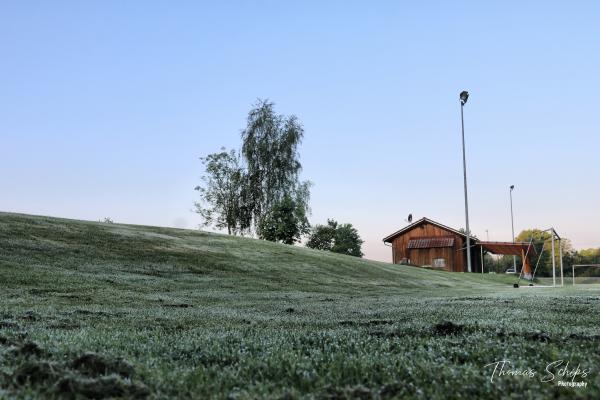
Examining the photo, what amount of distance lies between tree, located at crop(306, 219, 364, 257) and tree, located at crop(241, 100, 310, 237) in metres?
22.8

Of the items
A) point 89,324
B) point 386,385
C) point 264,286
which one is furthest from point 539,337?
point 264,286

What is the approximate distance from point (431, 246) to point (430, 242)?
2.29 feet

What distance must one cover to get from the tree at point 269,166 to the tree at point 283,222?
1.93 m

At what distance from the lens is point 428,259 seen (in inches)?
2783

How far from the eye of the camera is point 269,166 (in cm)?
6812

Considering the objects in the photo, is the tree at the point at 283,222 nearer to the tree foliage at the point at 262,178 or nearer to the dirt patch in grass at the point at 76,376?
the tree foliage at the point at 262,178

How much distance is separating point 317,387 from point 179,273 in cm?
2223

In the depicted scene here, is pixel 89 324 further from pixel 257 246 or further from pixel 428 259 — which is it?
pixel 428 259

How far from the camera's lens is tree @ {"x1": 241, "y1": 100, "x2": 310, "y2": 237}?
67.9m

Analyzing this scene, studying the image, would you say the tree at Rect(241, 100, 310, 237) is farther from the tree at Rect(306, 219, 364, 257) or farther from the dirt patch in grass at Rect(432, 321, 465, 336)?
the dirt patch in grass at Rect(432, 321, 465, 336)

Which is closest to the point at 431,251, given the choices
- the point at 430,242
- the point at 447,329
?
the point at 430,242

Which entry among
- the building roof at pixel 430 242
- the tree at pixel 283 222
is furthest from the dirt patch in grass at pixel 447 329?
the building roof at pixel 430 242

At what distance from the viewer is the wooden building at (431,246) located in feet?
227

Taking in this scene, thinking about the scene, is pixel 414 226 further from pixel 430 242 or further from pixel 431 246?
pixel 431 246
